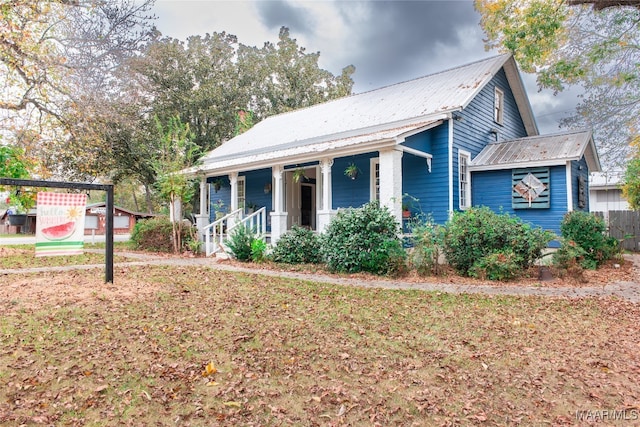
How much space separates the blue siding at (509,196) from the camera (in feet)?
33.6

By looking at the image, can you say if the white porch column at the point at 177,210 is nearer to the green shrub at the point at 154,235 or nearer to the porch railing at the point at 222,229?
the green shrub at the point at 154,235

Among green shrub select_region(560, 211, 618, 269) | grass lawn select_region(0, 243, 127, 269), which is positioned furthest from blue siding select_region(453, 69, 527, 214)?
grass lawn select_region(0, 243, 127, 269)

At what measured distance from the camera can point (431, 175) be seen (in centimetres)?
1090

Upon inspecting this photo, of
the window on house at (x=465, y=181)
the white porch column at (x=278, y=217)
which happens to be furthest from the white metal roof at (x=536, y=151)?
the white porch column at (x=278, y=217)

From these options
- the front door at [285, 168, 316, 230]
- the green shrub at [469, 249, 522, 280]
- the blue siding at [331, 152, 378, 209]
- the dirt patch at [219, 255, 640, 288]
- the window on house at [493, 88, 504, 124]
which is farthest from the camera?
the front door at [285, 168, 316, 230]

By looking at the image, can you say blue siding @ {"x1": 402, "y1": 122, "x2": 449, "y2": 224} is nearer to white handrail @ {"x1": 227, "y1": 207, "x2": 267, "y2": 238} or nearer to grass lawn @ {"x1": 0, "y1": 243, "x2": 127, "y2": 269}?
white handrail @ {"x1": 227, "y1": 207, "x2": 267, "y2": 238}

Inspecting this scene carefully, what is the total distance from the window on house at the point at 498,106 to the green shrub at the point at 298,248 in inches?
324

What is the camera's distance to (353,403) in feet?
9.36

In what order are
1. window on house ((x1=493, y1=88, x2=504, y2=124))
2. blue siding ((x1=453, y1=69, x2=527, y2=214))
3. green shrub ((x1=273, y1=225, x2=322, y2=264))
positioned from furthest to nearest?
1. window on house ((x1=493, y1=88, x2=504, y2=124))
2. blue siding ((x1=453, y1=69, x2=527, y2=214))
3. green shrub ((x1=273, y1=225, x2=322, y2=264))

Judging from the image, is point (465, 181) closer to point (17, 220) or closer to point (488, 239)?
point (488, 239)

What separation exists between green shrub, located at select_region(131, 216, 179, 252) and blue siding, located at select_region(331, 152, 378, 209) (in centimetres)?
619

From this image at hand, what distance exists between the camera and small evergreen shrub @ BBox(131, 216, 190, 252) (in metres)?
13.5

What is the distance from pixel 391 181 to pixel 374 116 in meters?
4.39

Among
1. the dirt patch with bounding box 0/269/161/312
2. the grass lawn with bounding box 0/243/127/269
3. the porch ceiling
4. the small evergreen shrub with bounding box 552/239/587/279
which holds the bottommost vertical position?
the dirt patch with bounding box 0/269/161/312
